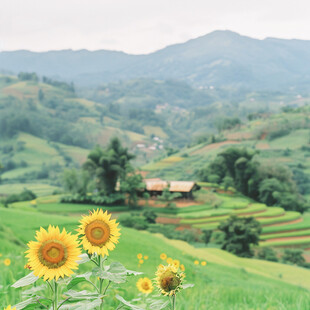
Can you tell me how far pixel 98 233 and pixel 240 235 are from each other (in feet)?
47.7

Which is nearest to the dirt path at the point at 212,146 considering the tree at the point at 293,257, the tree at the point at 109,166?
the tree at the point at 109,166

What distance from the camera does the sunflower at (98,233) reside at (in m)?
0.73

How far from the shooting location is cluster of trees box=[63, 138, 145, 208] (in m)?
21.6

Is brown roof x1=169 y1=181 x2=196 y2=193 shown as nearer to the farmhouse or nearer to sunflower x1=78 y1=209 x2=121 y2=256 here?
the farmhouse

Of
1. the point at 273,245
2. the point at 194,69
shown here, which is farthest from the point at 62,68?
the point at 273,245

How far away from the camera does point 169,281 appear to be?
79 centimetres

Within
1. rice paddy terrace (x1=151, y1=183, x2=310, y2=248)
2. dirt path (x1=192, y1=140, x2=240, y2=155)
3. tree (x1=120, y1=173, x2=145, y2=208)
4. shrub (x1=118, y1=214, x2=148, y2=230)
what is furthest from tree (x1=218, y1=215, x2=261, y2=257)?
dirt path (x1=192, y1=140, x2=240, y2=155)

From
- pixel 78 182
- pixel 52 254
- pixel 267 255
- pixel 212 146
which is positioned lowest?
pixel 212 146

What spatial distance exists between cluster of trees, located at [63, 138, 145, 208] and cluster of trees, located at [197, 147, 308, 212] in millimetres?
5954

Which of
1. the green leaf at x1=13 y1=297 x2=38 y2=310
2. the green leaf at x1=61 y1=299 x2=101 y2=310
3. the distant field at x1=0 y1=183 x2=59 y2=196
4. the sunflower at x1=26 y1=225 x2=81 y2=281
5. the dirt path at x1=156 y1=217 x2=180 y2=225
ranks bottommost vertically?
the distant field at x1=0 y1=183 x2=59 y2=196

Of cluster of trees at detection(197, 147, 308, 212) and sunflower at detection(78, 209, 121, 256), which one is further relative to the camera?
cluster of trees at detection(197, 147, 308, 212)

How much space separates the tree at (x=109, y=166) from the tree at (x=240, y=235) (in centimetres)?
781

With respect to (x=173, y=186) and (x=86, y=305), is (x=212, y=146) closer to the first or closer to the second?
(x=173, y=186)

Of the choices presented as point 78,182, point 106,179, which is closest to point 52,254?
point 106,179
